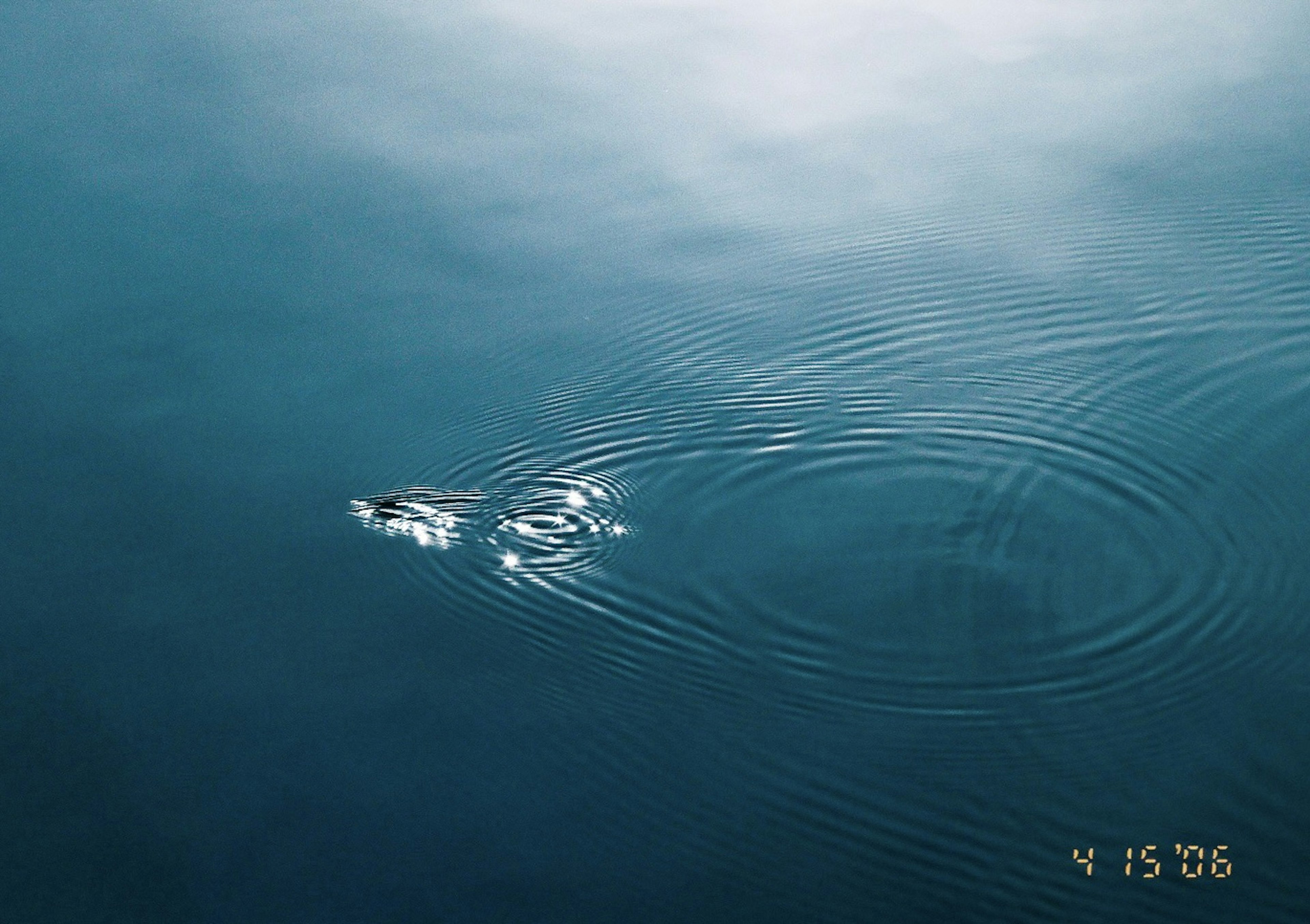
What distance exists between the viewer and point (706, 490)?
320 centimetres

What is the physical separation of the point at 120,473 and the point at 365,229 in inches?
48.3

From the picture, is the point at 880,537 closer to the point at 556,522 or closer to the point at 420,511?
the point at 556,522

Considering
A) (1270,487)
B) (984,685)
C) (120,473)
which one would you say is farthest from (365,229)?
(1270,487)

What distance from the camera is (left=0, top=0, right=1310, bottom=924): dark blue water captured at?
7.89 ft
